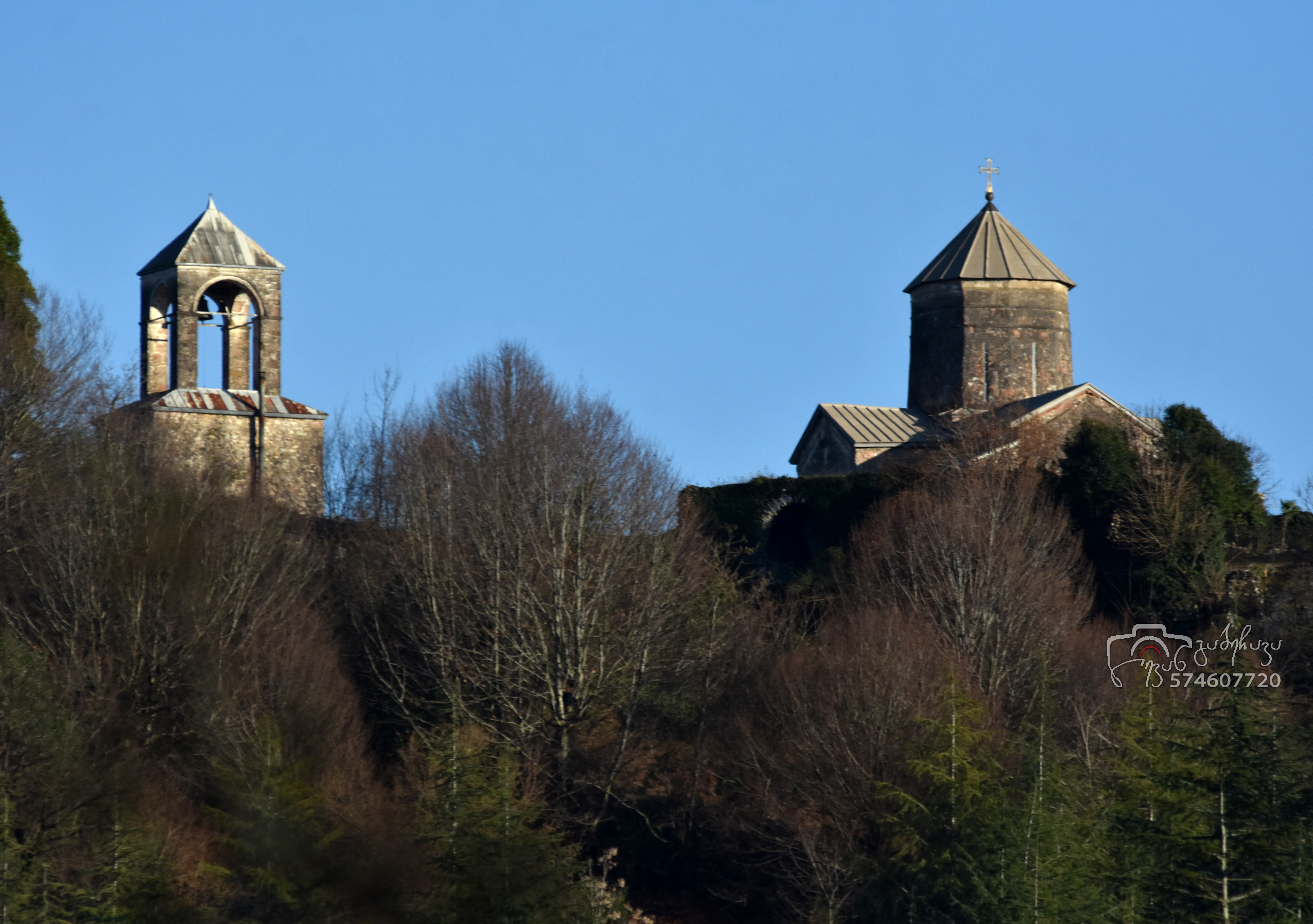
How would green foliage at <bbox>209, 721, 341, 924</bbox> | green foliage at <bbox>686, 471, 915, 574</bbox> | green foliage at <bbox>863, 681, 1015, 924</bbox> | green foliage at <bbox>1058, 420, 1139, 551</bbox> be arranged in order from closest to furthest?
green foliage at <bbox>209, 721, 341, 924</bbox> → green foliage at <bbox>863, 681, 1015, 924</bbox> → green foliage at <bbox>1058, 420, 1139, 551</bbox> → green foliage at <bbox>686, 471, 915, 574</bbox>

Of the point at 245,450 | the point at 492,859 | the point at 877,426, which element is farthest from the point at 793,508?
the point at 492,859

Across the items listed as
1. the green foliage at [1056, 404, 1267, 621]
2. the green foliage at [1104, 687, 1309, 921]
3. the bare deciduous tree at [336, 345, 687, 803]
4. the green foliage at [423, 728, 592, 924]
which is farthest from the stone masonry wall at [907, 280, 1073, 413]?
the green foliage at [1104, 687, 1309, 921]

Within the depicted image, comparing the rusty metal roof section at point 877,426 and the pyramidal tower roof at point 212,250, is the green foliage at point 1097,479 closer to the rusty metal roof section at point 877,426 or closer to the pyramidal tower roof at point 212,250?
the rusty metal roof section at point 877,426

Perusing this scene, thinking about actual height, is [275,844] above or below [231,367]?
below

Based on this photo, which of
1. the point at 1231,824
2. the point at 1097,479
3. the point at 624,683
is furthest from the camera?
the point at 1097,479

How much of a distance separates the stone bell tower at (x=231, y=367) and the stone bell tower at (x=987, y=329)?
1330cm

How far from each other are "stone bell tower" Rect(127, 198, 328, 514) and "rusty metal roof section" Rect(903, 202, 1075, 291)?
14.2 meters

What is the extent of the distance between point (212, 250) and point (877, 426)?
13271mm

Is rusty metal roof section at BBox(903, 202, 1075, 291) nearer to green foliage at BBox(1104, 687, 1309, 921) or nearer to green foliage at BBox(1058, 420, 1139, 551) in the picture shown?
green foliage at BBox(1058, 420, 1139, 551)

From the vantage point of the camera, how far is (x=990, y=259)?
40031 mm

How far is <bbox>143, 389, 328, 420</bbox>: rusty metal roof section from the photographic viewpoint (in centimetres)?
3134

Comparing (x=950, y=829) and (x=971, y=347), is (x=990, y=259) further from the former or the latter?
(x=950, y=829)

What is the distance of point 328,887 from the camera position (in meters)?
19.4

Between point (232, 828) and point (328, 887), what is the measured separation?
2.16 m
